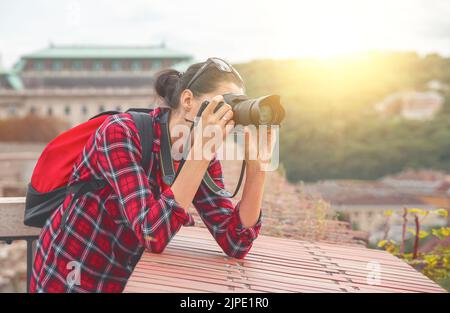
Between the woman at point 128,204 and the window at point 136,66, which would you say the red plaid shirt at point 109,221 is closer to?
the woman at point 128,204

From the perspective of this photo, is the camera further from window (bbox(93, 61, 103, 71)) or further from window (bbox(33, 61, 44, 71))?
window (bbox(33, 61, 44, 71))

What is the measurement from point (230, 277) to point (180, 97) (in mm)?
542

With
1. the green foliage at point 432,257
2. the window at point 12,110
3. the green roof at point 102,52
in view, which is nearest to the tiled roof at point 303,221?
the green foliage at point 432,257

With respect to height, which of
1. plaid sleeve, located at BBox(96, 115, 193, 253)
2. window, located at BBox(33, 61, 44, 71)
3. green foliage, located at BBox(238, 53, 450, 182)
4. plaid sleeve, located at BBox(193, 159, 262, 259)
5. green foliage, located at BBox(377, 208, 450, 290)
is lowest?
green foliage, located at BBox(238, 53, 450, 182)

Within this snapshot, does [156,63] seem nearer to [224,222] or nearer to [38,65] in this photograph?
[38,65]

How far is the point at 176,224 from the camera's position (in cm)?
167

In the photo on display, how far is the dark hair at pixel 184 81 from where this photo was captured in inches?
71.9

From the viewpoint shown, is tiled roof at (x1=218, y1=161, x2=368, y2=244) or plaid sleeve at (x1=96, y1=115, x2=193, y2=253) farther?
tiled roof at (x1=218, y1=161, x2=368, y2=244)

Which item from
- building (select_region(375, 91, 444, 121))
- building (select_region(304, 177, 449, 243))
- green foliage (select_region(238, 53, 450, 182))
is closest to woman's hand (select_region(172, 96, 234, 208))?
building (select_region(304, 177, 449, 243))

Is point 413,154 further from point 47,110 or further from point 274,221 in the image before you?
point 274,221

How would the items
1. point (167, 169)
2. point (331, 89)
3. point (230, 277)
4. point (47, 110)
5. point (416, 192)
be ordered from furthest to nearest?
point (331, 89) < point (47, 110) < point (416, 192) < point (167, 169) < point (230, 277)

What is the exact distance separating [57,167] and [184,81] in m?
0.44

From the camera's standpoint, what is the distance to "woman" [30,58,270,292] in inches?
65.7
